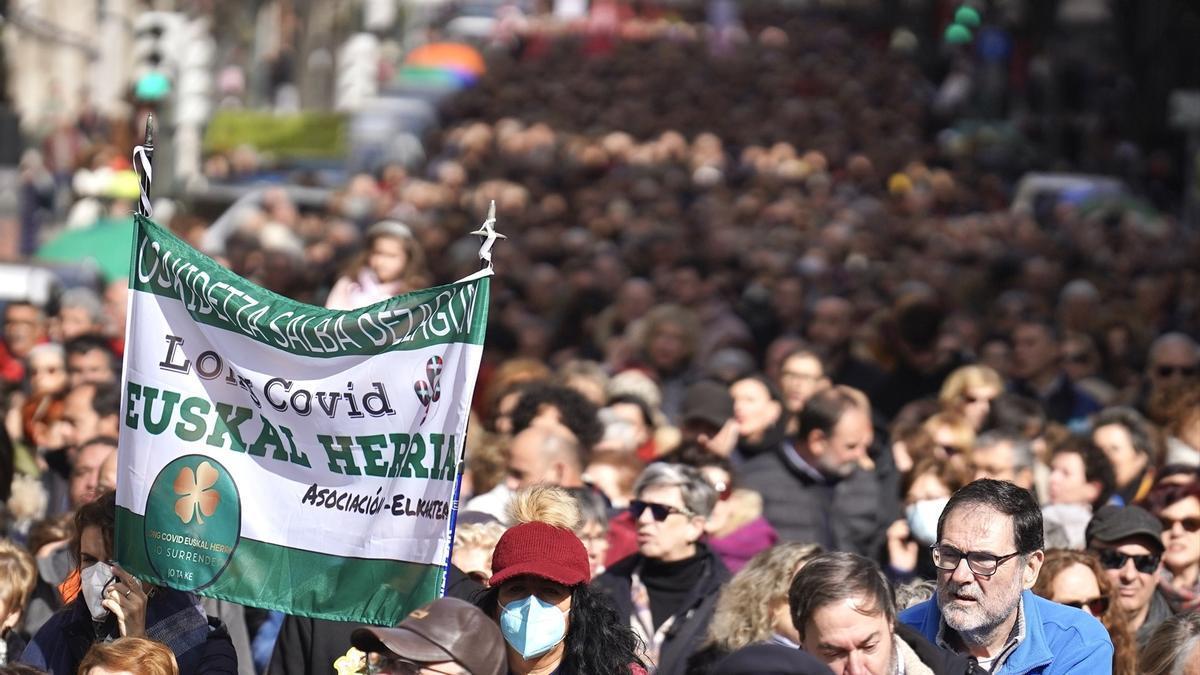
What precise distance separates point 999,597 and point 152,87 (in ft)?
67.6

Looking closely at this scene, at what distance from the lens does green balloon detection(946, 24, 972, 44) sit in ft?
144

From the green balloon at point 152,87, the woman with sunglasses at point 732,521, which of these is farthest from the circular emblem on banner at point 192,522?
the green balloon at point 152,87

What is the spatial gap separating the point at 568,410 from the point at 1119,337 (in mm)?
5702

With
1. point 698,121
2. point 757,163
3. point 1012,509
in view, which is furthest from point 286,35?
point 1012,509

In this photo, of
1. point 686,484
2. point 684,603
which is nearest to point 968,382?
point 686,484

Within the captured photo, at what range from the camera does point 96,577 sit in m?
6.45

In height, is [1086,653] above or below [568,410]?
above

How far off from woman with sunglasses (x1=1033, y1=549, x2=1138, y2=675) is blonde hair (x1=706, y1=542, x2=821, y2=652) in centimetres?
79

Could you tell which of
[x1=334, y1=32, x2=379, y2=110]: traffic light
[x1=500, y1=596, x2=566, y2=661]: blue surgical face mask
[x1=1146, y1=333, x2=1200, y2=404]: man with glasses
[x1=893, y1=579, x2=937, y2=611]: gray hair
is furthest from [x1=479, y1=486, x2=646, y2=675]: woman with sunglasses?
A: [x1=334, y1=32, x2=379, y2=110]: traffic light

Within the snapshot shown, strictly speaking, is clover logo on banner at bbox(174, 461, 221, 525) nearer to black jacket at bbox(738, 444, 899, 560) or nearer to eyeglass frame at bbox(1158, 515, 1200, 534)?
black jacket at bbox(738, 444, 899, 560)

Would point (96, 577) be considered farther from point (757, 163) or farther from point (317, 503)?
point (757, 163)

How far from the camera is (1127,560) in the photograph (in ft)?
25.6

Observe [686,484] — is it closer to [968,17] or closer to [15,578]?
[15,578]

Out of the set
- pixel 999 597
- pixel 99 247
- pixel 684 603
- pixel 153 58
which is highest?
pixel 999 597
